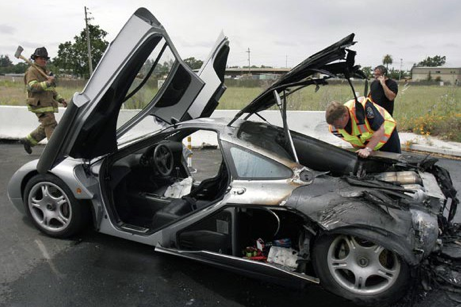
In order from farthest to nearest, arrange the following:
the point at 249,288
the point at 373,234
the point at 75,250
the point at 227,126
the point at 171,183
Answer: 1. the point at 171,183
2. the point at 75,250
3. the point at 227,126
4. the point at 249,288
5. the point at 373,234

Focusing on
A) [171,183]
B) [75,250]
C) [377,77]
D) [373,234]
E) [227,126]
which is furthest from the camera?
[377,77]

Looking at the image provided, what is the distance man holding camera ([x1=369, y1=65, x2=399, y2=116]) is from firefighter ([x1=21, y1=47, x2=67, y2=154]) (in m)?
5.87

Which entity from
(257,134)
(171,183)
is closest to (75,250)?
(171,183)

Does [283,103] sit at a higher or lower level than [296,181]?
higher

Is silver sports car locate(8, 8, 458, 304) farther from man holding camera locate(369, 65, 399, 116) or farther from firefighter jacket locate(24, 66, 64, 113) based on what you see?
firefighter jacket locate(24, 66, 64, 113)

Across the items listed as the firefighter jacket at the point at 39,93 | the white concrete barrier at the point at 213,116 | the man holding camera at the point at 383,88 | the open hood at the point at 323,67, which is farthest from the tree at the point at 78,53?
the open hood at the point at 323,67

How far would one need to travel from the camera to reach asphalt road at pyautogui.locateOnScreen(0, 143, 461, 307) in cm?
277

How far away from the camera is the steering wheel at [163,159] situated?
3.76 m

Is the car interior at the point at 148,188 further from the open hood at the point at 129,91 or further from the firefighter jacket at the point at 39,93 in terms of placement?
the firefighter jacket at the point at 39,93

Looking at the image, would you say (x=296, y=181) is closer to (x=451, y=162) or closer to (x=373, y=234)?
(x=373, y=234)

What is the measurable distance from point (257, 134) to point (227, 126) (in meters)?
0.29

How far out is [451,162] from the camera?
6945mm

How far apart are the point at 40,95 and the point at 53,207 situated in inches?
152

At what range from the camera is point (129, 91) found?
3482 millimetres
